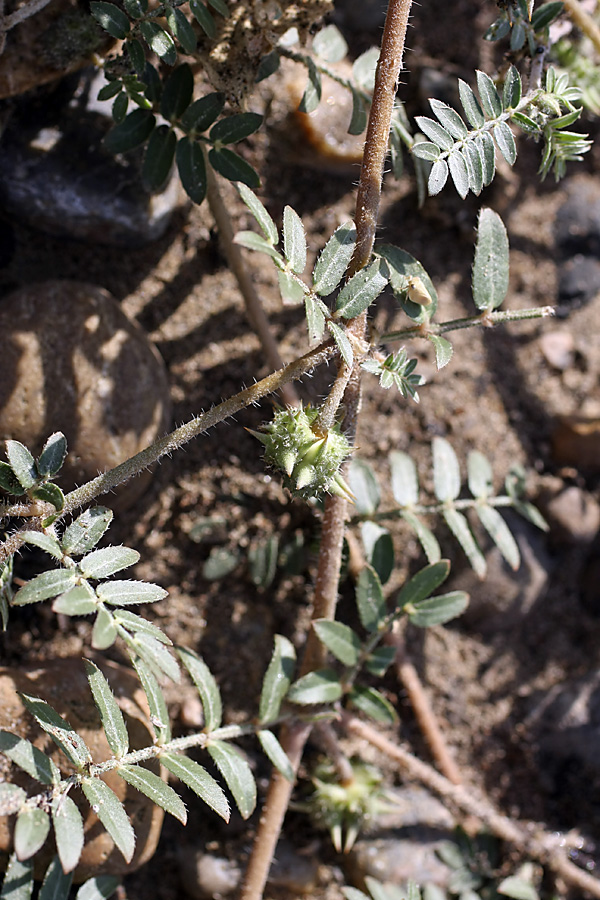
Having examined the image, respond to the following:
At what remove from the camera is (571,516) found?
3.21 metres

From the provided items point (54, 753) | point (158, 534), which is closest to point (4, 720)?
point (54, 753)

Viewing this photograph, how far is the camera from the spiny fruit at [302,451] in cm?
→ 174

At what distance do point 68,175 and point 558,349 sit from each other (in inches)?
82.1

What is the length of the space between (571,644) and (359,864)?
1.24m

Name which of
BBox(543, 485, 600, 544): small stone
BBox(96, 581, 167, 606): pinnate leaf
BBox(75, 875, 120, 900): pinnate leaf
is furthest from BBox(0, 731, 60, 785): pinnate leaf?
BBox(543, 485, 600, 544): small stone

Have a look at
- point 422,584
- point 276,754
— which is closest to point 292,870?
point 276,754

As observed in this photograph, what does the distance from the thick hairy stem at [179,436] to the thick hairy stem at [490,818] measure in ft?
4.06

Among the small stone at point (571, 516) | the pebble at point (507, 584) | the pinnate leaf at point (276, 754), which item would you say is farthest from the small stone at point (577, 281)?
the pinnate leaf at point (276, 754)

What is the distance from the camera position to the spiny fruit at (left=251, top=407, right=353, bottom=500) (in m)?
1.74

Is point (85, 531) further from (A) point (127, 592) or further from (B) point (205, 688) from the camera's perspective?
(B) point (205, 688)

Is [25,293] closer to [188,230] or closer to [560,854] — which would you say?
[188,230]

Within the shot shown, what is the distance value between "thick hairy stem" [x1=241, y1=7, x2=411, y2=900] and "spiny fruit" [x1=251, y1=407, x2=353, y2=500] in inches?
3.1

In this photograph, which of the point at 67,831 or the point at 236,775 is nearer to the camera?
the point at 67,831

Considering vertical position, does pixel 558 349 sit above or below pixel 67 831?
above
